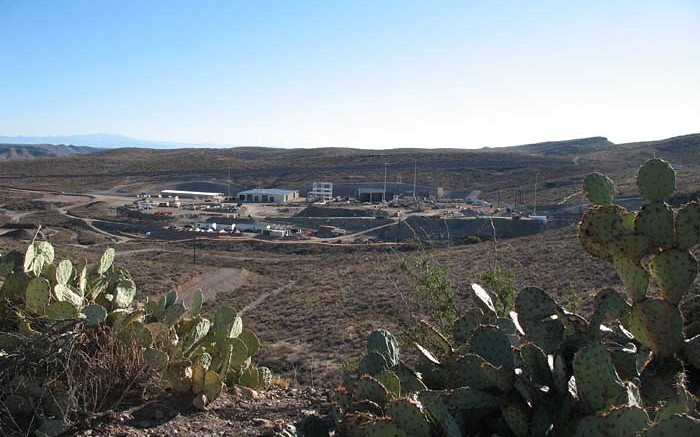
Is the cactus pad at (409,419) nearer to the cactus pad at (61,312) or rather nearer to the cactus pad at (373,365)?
the cactus pad at (373,365)

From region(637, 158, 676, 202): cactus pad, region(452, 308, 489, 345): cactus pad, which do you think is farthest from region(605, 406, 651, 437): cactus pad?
region(637, 158, 676, 202): cactus pad

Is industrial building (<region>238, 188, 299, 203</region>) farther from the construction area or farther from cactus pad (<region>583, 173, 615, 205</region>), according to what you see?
cactus pad (<region>583, 173, 615, 205</region>)

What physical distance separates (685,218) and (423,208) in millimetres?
66109

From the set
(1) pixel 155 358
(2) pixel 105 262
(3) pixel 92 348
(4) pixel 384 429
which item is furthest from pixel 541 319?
(2) pixel 105 262

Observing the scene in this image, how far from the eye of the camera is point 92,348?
5648 millimetres

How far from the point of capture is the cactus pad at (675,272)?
12.2 ft

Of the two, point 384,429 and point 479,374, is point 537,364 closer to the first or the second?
point 479,374

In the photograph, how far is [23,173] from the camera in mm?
115438

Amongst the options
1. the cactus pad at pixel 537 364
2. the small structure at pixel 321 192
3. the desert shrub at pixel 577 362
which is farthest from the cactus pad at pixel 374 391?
the small structure at pixel 321 192

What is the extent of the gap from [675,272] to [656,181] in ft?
2.07

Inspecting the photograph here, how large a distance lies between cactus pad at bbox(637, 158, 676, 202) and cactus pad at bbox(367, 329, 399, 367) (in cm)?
206

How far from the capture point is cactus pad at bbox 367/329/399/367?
14.3ft

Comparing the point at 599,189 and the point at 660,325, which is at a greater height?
the point at 599,189

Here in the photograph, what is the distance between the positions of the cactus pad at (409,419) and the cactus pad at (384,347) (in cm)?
130
